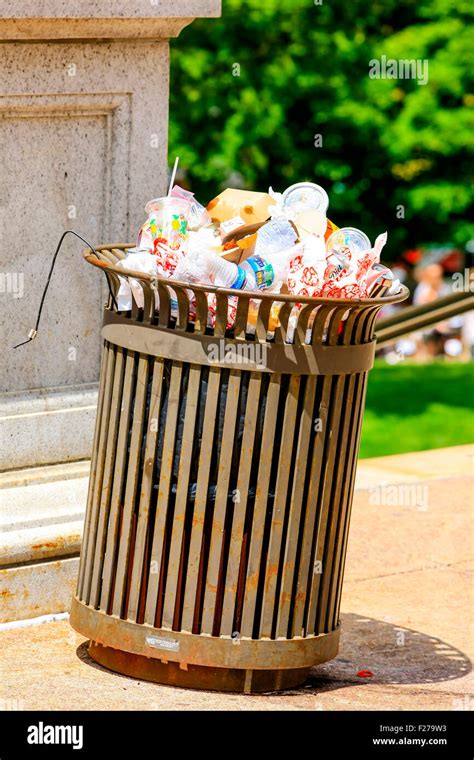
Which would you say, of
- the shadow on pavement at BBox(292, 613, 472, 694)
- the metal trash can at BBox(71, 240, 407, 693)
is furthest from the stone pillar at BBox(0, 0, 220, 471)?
the shadow on pavement at BBox(292, 613, 472, 694)

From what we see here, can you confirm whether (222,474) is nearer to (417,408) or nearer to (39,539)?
(39,539)

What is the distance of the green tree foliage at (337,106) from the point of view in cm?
1324

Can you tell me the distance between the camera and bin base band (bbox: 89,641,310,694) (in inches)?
143

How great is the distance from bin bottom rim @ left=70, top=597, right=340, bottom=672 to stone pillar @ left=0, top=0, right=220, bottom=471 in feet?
2.75

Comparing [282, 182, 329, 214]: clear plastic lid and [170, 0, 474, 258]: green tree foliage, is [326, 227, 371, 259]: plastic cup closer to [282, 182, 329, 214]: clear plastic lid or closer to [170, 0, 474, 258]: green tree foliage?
[282, 182, 329, 214]: clear plastic lid

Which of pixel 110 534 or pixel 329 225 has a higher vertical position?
pixel 329 225

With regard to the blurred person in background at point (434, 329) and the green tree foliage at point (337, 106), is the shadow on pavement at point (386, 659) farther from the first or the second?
the blurred person in background at point (434, 329)

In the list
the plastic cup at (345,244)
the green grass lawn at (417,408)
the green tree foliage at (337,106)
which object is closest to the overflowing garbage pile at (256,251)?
the plastic cup at (345,244)

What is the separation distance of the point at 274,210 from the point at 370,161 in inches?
419

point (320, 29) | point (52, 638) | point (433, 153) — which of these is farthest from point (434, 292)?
point (52, 638)

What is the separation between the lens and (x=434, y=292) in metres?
15.6

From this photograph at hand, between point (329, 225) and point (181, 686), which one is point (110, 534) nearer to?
point (181, 686)

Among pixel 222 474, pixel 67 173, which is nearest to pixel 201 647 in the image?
pixel 222 474

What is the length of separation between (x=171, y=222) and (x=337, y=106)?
10.3m
